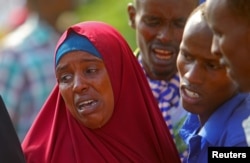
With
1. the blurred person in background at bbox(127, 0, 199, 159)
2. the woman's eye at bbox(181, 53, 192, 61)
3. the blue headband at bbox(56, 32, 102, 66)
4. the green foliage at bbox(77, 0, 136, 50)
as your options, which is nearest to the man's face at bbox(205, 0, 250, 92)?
the woman's eye at bbox(181, 53, 192, 61)

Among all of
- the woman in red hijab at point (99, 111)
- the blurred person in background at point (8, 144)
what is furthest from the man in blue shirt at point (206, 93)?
the blurred person in background at point (8, 144)

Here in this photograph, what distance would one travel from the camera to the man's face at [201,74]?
13.9ft

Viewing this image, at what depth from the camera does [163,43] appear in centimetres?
520

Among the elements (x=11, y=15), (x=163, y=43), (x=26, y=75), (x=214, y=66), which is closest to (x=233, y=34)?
(x=214, y=66)

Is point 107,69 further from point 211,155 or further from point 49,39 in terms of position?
point 49,39

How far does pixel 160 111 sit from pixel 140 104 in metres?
0.17

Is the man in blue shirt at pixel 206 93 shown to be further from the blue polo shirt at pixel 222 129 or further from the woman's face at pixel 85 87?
the woman's face at pixel 85 87

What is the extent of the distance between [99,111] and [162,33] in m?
0.84

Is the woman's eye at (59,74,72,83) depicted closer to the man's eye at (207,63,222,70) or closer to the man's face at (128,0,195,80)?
the man's eye at (207,63,222,70)

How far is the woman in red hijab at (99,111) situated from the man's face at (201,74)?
336 millimetres

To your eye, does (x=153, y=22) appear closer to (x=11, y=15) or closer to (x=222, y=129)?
(x=222, y=129)

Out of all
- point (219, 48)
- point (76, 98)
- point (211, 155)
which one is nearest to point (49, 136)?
point (76, 98)

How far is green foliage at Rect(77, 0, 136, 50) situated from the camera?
7.93 metres

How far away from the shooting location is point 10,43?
6055 millimetres
